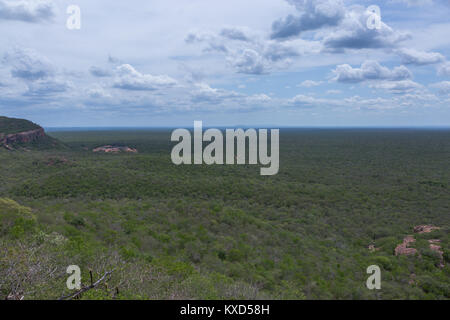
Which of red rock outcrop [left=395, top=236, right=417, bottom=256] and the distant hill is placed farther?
the distant hill

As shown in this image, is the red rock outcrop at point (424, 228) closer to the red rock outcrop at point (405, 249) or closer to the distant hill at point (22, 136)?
the red rock outcrop at point (405, 249)

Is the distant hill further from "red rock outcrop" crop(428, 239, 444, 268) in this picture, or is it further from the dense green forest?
"red rock outcrop" crop(428, 239, 444, 268)

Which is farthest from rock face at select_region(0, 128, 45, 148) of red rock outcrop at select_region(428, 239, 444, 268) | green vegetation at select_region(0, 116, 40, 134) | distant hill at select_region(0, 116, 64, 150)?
red rock outcrop at select_region(428, 239, 444, 268)

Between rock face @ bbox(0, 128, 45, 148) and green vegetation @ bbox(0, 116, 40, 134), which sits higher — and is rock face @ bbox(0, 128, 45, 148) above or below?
below

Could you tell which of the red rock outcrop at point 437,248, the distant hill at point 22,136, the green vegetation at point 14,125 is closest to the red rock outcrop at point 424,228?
the red rock outcrop at point 437,248

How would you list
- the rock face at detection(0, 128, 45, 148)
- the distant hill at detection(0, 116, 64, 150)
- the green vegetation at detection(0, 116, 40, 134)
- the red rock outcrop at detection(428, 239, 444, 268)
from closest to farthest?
the red rock outcrop at detection(428, 239, 444, 268) < the rock face at detection(0, 128, 45, 148) < the distant hill at detection(0, 116, 64, 150) < the green vegetation at detection(0, 116, 40, 134)

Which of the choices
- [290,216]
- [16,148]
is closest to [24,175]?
[16,148]

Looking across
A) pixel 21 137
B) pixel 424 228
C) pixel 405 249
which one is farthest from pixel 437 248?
pixel 21 137
